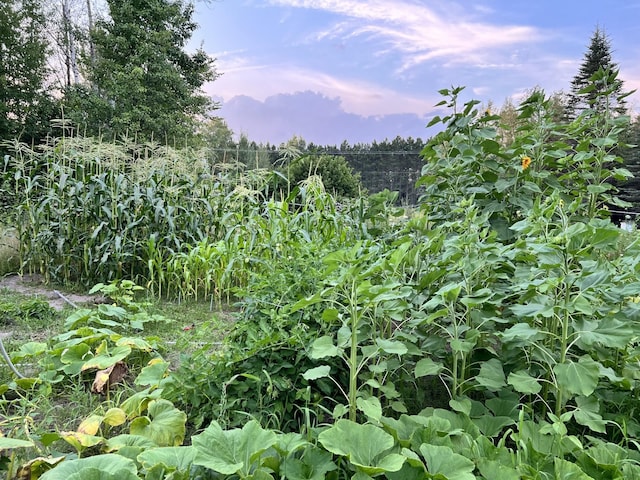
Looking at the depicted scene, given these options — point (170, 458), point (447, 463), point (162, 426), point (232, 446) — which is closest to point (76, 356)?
point (162, 426)

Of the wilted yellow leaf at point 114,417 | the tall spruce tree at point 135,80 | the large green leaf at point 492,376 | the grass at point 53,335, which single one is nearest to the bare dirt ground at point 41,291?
the grass at point 53,335

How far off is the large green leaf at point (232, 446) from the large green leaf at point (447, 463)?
0.32m

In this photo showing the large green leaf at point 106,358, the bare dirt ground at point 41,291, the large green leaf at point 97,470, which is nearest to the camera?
the large green leaf at point 97,470

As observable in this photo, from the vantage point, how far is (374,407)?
2.96ft

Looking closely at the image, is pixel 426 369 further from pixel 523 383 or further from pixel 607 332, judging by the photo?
pixel 607 332

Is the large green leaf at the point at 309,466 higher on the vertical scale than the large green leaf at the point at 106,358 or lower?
higher

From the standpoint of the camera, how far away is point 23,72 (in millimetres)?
13047

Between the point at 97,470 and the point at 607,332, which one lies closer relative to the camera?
the point at 97,470

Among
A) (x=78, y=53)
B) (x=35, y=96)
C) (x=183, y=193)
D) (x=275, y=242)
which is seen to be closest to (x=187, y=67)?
(x=78, y=53)

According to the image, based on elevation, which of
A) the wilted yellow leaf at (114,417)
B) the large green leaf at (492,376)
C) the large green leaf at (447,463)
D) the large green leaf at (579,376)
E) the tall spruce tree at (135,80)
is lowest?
the wilted yellow leaf at (114,417)

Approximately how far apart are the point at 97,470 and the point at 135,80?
1338 centimetres

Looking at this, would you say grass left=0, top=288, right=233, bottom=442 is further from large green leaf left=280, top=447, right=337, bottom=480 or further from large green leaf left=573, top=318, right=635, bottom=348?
large green leaf left=573, top=318, right=635, bottom=348

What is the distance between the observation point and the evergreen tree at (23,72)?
12695 millimetres

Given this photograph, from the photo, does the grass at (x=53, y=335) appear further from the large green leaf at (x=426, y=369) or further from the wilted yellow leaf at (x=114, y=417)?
the large green leaf at (x=426, y=369)
